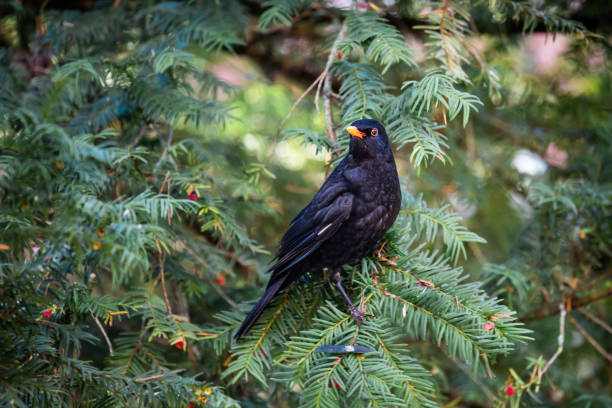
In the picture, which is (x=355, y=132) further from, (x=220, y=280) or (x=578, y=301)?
(x=578, y=301)

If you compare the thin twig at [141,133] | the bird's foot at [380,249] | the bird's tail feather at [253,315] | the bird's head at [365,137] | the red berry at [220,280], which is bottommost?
the red berry at [220,280]

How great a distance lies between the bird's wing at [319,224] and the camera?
239 centimetres

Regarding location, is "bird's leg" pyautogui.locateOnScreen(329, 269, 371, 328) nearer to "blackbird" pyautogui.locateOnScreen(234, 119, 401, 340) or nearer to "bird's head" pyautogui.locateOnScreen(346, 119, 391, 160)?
"blackbird" pyautogui.locateOnScreen(234, 119, 401, 340)

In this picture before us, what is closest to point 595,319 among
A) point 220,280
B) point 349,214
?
point 349,214

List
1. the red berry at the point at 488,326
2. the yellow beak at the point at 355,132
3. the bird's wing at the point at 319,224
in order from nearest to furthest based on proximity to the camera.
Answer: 1. the red berry at the point at 488,326
2. the yellow beak at the point at 355,132
3. the bird's wing at the point at 319,224

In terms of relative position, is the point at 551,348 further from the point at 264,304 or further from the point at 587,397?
the point at 264,304

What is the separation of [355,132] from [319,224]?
475 mm

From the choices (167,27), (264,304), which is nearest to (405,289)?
(264,304)

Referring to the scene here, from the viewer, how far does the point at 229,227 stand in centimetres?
226

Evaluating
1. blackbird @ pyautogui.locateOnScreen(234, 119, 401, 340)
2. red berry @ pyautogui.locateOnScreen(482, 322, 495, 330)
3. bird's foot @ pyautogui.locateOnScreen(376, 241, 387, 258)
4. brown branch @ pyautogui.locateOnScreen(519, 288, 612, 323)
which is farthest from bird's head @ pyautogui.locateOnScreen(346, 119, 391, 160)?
brown branch @ pyautogui.locateOnScreen(519, 288, 612, 323)

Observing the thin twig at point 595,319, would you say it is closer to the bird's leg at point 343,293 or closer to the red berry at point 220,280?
the bird's leg at point 343,293

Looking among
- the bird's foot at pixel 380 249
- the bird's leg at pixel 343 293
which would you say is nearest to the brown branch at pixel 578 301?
the bird's foot at pixel 380 249

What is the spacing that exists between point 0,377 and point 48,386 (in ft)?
0.53

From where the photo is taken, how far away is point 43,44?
3.00 meters
